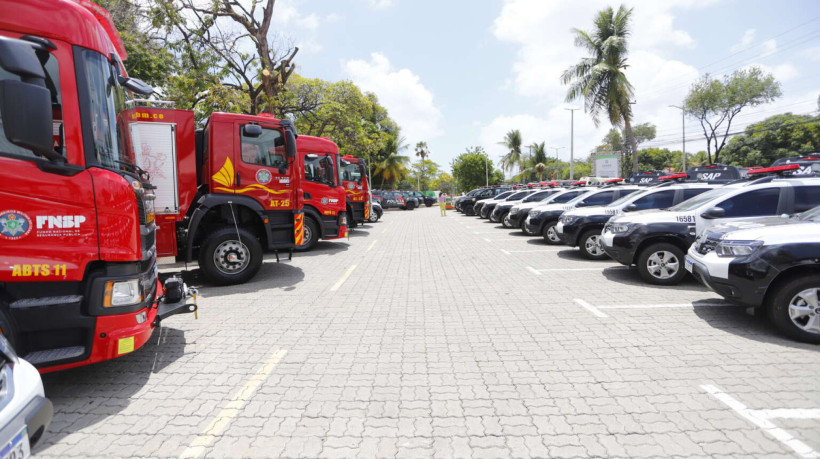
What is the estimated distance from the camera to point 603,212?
32.7ft

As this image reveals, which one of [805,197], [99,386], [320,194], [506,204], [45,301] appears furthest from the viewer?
[506,204]

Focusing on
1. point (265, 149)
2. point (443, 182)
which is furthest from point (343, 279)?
point (443, 182)

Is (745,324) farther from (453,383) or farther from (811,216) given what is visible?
(453,383)

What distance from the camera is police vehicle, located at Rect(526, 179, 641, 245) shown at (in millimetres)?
11492

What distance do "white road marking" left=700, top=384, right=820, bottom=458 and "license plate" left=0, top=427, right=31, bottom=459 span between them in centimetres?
425

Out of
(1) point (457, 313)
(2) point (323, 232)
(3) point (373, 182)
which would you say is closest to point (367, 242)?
(2) point (323, 232)

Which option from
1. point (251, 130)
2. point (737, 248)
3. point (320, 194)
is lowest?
point (737, 248)

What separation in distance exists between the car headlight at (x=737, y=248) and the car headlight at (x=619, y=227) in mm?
2306

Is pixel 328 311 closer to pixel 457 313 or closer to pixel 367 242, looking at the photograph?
pixel 457 313

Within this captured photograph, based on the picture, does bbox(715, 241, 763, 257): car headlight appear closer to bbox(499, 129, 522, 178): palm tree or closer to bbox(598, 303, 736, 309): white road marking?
bbox(598, 303, 736, 309): white road marking

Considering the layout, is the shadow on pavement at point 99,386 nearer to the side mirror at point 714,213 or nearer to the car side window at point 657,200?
the side mirror at point 714,213

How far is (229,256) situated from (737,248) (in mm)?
7534

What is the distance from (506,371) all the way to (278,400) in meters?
2.01

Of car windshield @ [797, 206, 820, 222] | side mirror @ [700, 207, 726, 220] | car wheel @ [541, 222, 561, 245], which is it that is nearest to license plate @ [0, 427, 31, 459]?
car windshield @ [797, 206, 820, 222]
